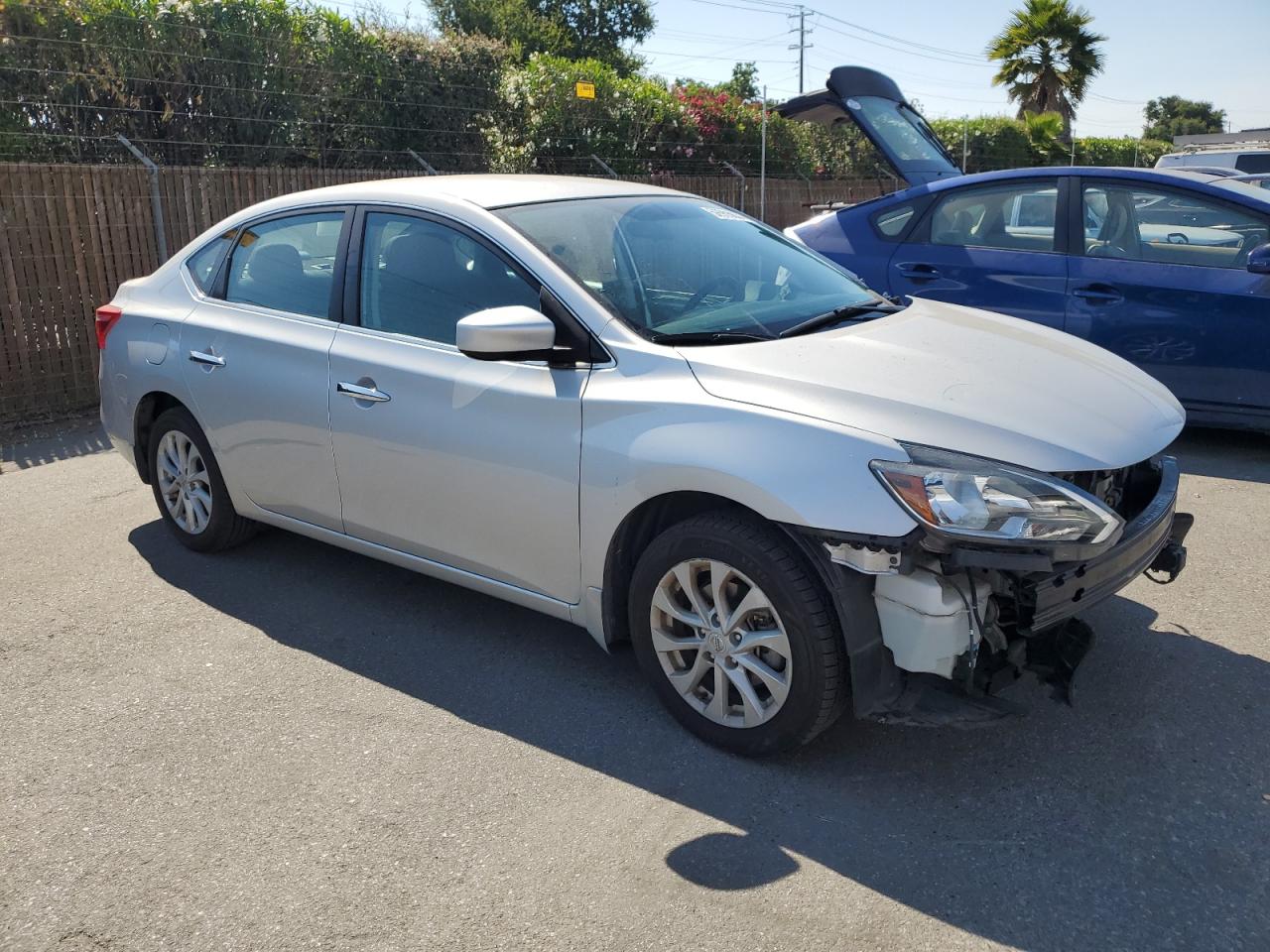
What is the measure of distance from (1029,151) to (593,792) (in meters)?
24.5

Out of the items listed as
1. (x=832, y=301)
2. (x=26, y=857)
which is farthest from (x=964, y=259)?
(x=26, y=857)

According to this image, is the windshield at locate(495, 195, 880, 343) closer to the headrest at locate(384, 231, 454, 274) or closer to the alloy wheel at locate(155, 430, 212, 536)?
the headrest at locate(384, 231, 454, 274)

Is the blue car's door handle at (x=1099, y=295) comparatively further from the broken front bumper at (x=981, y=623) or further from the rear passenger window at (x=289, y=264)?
the rear passenger window at (x=289, y=264)

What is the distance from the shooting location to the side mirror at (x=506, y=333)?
11.2 feet

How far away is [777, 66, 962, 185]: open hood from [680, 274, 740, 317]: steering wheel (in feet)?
13.6

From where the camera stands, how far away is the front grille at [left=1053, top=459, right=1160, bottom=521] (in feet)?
10.1

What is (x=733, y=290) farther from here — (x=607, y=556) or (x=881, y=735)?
(x=881, y=735)

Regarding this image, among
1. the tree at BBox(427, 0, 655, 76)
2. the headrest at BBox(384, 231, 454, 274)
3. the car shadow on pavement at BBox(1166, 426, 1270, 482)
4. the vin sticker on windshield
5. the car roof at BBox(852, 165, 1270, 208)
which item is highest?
the tree at BBox(427, 0, 655, 76)

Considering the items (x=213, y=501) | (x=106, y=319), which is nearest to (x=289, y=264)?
(x=213, y=501)

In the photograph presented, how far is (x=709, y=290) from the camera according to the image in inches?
153

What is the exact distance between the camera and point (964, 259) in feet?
22.7

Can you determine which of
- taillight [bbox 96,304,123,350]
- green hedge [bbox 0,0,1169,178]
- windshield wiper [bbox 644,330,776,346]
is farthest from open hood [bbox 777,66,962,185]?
taillight [bbox 96,304,123,350]

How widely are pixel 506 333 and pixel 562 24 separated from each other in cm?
5257

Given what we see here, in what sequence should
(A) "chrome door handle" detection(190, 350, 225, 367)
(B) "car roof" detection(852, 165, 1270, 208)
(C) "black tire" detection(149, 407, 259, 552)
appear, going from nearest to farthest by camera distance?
1. (A) "chrome door handle" detection(190, 350, 225, 367)
2. (C) "black tire" detection(149, 407, 259, 552)
3. (B) "car roof" detection(852, 165, 1270, 208)
